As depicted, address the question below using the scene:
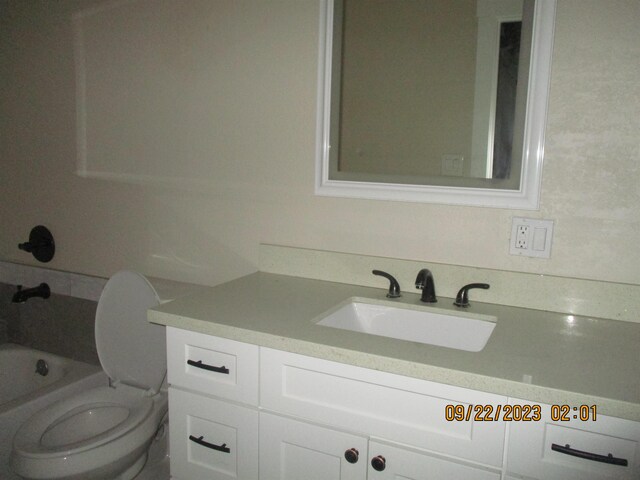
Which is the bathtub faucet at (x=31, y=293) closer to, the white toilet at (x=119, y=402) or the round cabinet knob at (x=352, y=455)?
the white toilet at (x=119, y=402)

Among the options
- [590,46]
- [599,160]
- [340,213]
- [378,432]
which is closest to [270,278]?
[340,213]

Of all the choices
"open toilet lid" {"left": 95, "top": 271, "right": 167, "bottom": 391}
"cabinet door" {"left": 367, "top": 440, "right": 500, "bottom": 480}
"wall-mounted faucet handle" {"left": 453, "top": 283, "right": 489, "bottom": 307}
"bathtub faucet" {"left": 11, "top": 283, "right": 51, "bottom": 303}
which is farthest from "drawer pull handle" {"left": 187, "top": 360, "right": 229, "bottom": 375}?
"bathtub faucet" {"left": 11, "top": 283, "right": 51, "bottom": 303}

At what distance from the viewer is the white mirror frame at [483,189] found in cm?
138

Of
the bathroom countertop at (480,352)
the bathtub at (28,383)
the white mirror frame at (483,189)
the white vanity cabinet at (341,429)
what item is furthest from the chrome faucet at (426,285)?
the bathtub at (28,383)

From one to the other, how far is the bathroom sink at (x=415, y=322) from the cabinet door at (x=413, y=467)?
358mm

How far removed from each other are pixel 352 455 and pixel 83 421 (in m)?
1.12

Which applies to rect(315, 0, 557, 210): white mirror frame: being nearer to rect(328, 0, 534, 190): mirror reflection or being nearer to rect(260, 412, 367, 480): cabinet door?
rect(328, 0, 534, 190): mirror reflection

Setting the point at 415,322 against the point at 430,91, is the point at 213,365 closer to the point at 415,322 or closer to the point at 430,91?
the point at 415,322

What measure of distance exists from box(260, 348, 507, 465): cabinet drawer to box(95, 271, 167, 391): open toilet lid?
0.74 metres

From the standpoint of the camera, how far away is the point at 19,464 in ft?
5.04

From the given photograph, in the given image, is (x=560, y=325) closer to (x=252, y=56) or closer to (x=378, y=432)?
(x=378, y=432)

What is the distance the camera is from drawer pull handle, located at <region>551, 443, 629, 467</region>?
3.04ft

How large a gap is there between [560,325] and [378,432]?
1.85ft

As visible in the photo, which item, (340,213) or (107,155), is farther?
(107,155)
